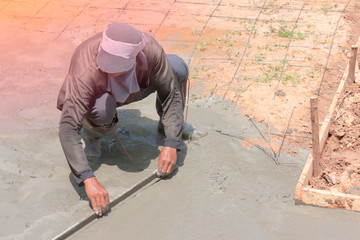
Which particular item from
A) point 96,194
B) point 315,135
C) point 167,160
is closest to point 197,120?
point 167,160

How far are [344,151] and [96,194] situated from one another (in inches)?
82.9

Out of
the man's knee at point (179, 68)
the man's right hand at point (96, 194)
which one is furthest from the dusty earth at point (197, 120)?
the man's knee at point (179, 68)

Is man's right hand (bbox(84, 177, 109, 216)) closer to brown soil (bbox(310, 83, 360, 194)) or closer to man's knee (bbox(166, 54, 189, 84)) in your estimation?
man's knee (bbox(166, 54, 189, 84))

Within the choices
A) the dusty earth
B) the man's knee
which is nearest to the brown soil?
the dusty earth

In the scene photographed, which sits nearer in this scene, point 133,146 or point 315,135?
point 315,135

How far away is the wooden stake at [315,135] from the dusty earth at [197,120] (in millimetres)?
166

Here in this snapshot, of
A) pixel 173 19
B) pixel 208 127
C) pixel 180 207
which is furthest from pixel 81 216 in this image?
pixel 173 19

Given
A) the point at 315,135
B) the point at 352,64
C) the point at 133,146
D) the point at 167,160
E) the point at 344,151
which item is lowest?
the point at 133,146

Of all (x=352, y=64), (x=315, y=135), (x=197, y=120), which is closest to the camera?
(x=315, y=135)

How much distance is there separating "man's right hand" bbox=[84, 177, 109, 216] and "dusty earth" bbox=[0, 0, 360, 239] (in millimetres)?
149

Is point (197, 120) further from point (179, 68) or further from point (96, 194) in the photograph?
point (96, 194)

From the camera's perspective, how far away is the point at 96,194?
9.80 ft

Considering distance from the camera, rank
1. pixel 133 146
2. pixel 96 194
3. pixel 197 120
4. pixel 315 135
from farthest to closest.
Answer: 1. pixel 197 120
2. pixel 133 146
3. pixel 315 135
4. pixel 96 194

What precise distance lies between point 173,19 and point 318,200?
3.65m
